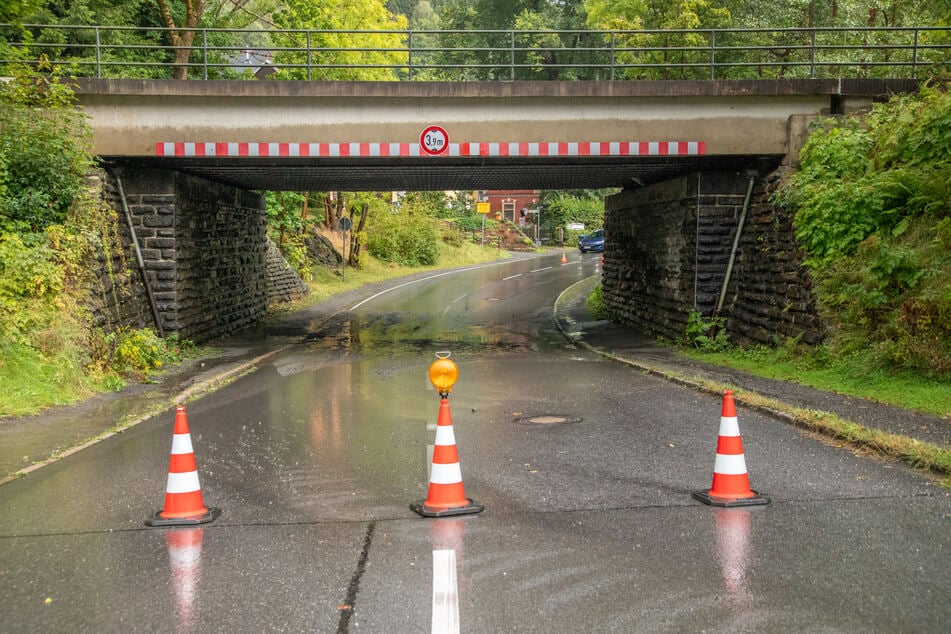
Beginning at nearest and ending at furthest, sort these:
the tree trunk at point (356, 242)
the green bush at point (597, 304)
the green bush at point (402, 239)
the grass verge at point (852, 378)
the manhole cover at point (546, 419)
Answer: the manhole cover at point (546, 419), the grass verge at point (852, 378), the green bush at point (597, 304), the tree trunk at point (356, 242), the green bush at point (402, 239)

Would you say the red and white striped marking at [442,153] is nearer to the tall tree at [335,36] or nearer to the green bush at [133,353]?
the green bush at [133,353]

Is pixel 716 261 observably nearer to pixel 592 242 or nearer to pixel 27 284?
pixel 27 284

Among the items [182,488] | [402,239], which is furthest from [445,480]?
[402,239]

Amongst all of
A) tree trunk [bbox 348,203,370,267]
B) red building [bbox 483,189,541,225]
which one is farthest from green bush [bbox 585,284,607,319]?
red building [bbox 483,189,541,225]

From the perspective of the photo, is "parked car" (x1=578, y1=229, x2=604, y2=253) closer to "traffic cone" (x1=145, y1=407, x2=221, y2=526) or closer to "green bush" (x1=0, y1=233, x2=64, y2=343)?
"green bush" (x1=0, y1=233, x2=64, y2=343)

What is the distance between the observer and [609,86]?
615 inches

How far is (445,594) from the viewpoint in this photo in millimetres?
4840

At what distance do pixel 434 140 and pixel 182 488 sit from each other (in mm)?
10557

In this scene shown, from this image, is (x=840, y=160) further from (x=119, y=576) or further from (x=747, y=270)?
(x=119, y=576)

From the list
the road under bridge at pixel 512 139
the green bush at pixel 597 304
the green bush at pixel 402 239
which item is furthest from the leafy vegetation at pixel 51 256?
the green bush at pixel 402 239

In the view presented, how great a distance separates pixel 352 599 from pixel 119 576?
150 cm

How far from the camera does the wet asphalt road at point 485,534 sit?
4625 millimetres

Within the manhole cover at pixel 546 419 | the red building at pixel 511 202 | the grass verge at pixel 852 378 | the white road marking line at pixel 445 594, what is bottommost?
the manhole cover at pixel 546 419

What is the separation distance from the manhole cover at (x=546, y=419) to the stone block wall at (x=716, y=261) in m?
5.36
